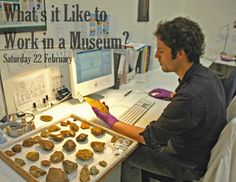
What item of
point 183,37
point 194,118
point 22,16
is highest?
point 22,16

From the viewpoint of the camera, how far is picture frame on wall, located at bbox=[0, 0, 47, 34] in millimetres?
1251

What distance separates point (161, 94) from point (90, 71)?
2.11 feet

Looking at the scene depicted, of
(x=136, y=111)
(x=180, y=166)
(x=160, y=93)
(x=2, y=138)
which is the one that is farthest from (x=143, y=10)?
(x=2, y=138)

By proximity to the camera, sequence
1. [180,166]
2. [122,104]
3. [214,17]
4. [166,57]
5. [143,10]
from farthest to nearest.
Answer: [214,17], [143,10], [122,104], [166,57], [180,166]

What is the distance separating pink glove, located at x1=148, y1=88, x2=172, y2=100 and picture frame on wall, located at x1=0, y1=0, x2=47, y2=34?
988 mm

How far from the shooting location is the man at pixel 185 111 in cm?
108

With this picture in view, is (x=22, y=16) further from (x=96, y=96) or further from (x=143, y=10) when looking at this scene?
(x=143, y=10)

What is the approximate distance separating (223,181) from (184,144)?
25 cm

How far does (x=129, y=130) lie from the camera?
1217 millimetres

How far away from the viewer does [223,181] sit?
3.46 ft

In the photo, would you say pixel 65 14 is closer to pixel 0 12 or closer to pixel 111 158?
pixel 0 12

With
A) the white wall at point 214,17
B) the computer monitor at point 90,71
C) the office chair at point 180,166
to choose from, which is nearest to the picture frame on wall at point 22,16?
the computer monitor at point 90,71

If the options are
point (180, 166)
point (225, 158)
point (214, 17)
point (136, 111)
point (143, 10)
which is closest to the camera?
point (225, 158)

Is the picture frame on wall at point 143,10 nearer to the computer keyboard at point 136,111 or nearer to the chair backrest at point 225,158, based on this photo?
the computer keyboard at point 136,111
